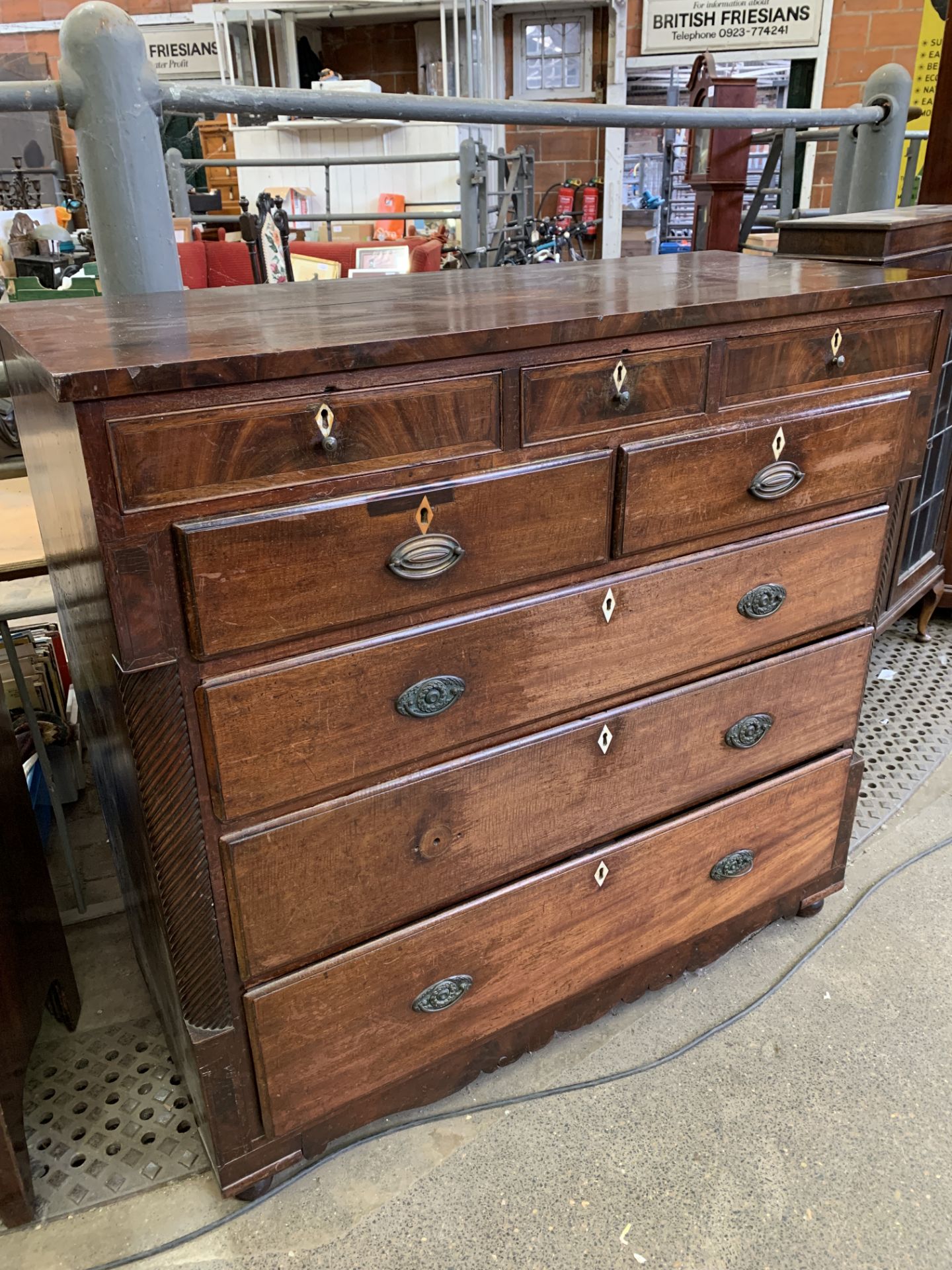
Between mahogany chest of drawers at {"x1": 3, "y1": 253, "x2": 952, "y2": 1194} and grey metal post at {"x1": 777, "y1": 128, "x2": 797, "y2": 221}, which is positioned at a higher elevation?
grey metal post at {"x1": 777, "y1": 128, "x2": 797, "y2": 221}

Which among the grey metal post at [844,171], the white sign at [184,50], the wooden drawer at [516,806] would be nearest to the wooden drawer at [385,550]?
the wooden drawer at [516,806]

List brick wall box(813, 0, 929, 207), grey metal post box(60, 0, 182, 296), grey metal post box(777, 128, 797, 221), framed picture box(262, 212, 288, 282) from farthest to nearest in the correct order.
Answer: brick wall box(813, 0, 929, 207) → framed picture box(262, 212, 288, 282) → grey metal post box(777, 128, 797, 221) → grey metal post box(60, 0, 182, 296)

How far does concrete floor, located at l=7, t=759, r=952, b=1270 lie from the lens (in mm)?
1203

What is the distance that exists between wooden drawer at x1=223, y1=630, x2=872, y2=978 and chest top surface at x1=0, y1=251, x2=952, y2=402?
1.70 feet

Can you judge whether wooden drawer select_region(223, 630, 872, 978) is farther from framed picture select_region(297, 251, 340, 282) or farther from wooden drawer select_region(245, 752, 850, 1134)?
framed picture select_region(297, 251, 340, 282)

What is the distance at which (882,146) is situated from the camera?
224cm

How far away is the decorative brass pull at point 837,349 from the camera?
125 centimetres

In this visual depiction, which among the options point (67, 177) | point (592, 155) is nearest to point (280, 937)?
point (592, 155)

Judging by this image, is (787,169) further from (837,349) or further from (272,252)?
(837,349)

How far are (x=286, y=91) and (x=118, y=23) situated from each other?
0.32 meters

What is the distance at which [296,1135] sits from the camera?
1.24 m

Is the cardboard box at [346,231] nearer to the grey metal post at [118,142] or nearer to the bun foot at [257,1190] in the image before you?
the grey metal post at [118,142]

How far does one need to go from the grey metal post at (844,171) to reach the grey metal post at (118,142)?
189 centimetres

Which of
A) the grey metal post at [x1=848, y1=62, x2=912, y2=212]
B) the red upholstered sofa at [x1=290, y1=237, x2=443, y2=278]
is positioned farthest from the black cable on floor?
the red upholstered sofa at [x1=290, y1=237, x2=443, y2=278]
